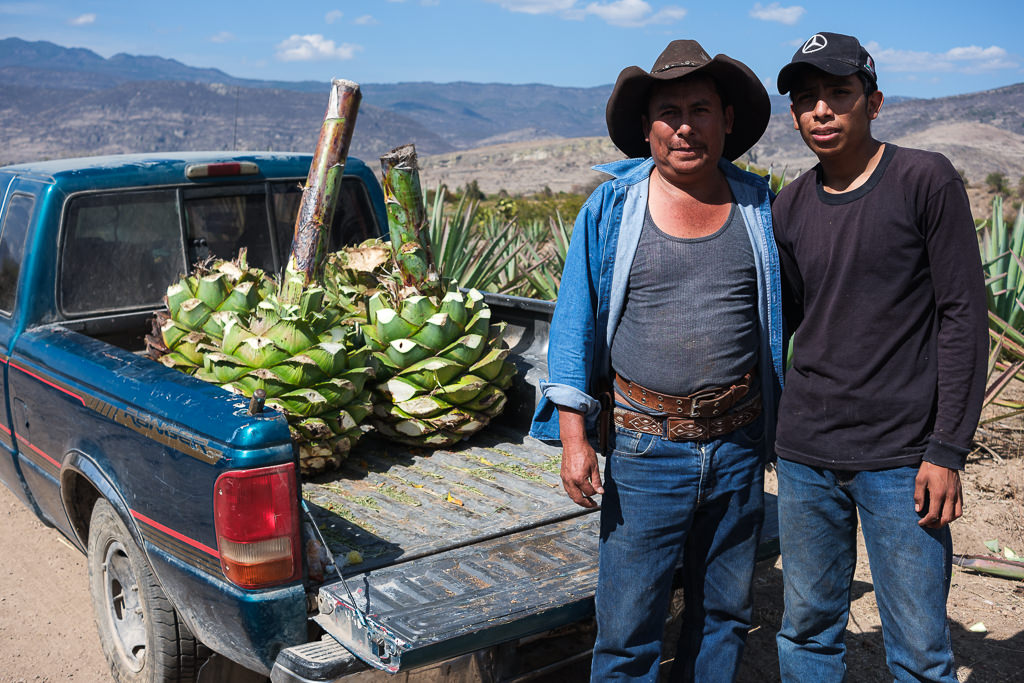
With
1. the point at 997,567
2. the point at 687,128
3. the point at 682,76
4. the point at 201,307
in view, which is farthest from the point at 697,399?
the point at 997,567

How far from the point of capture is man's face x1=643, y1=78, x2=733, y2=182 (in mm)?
2598

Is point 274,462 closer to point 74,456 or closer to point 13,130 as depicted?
point 74,456

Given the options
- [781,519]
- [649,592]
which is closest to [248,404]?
[649,592]

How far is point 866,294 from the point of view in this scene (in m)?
2.41

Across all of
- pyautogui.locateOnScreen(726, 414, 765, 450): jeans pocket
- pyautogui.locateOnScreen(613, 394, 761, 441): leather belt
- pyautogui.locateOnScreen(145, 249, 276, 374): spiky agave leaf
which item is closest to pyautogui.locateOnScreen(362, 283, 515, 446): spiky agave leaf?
pyautogui.locateOnScreen(145, 249, 276, 374): spiky agave leaf

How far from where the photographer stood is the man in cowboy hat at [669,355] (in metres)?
2.59

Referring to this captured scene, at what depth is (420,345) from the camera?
13.0ft

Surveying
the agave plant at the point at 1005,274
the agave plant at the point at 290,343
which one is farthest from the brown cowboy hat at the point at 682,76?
the agave plant at the point at 1005,274

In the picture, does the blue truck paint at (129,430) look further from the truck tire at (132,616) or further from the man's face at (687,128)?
the man's face at (687,128)

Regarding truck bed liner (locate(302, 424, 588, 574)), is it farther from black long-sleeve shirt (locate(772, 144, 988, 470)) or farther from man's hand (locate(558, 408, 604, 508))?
black long-sleeve shirt (locate(772, 144, 988, 470))

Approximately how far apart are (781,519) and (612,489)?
49cm

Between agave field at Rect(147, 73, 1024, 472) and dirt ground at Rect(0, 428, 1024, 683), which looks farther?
dirt ground at Rect(0, 428, 1024, 683)

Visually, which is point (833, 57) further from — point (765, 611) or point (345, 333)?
point (765, 611)

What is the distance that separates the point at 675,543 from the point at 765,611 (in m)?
1.96
